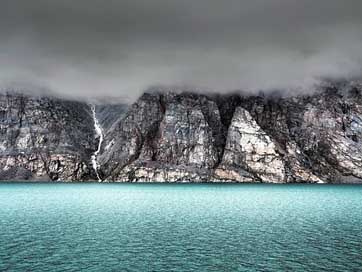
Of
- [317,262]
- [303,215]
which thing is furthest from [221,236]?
[303,215]

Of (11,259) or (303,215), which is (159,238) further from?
(303,215)

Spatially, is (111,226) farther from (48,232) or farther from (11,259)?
(11,259)

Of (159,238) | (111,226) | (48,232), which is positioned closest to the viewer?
(159,238)

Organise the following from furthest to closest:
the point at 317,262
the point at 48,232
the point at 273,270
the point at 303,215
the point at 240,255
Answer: the point at 303,215 → the point at 48,232 → the point at 240,255 → the point at 317,262 → the point at 273,270

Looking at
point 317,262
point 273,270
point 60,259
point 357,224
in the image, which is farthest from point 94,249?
point 357,224

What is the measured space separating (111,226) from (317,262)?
4071 cm

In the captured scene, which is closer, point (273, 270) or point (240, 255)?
point (273, 270)

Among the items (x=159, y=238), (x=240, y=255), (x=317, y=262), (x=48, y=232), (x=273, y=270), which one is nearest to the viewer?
(x=273, y=270)

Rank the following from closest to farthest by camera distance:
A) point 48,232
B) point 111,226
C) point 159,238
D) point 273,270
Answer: point 273,270 → point 159,238 → point 48,232 → point 111,226

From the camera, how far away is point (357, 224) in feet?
270

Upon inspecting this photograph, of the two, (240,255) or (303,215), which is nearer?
(240,255)

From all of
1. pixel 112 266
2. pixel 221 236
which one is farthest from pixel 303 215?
pixel 112 266

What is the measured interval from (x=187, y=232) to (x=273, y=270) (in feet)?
87.5

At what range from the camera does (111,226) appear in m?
77.9
